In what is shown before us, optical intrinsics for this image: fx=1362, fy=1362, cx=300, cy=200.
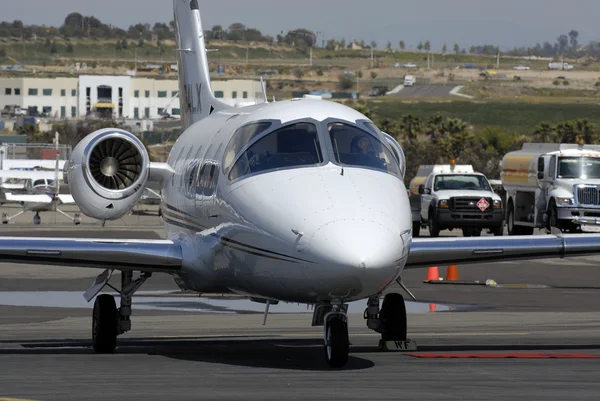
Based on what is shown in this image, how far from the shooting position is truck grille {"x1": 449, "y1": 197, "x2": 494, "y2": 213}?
43188 mm

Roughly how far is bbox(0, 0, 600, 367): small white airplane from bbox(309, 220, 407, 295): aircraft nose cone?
0.01 meters

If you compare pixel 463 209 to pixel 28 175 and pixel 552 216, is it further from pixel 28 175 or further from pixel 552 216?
pixel 28 175

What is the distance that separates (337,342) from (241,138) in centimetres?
275

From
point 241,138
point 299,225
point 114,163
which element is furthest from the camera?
point 114,163

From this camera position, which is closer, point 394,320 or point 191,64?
point 394,320

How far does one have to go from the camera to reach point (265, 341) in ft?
51.5

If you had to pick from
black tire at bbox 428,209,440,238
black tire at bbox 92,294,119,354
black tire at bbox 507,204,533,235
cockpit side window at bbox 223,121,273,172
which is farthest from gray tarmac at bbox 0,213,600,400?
black tire at bbox 507,204,533,235

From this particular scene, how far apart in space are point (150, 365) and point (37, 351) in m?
2.08

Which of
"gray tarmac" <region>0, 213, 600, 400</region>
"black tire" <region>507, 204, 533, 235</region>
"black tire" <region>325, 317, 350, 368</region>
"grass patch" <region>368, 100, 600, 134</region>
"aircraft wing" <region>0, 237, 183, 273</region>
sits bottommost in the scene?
"grass patch" <region>368, 100, 600, 134</region>

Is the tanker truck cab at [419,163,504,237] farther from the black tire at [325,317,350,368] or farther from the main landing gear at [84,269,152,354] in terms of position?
the black tire at [325,317,350,368]

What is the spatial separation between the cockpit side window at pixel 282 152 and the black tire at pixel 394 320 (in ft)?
7.33

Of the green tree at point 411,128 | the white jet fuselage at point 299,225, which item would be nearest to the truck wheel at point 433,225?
the white jet fuselage at point 299,225

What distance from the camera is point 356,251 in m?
11.6

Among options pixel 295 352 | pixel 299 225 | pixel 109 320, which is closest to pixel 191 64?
pixel 109 320
